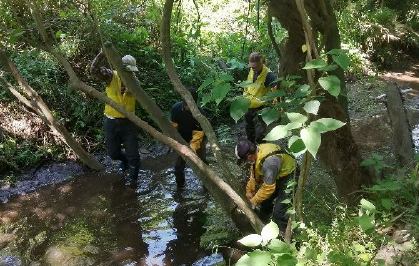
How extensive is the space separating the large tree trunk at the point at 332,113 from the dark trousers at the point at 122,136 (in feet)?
9.10

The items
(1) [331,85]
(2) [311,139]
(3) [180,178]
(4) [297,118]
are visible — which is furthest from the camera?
(3) [180,178]

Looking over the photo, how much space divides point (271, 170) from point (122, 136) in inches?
112

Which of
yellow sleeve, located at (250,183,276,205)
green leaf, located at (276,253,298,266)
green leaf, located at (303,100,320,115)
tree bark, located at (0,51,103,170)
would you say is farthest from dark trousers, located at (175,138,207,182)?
green leaf, located at (303,100,320,115)

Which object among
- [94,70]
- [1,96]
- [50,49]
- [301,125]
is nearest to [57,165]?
[1,96]

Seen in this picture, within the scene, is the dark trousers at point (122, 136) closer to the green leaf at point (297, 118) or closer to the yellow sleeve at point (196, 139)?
the yellow sleeve at point (196, 139)

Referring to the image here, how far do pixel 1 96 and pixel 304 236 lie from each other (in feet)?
21.1

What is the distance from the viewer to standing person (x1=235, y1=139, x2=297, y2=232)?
4180mm

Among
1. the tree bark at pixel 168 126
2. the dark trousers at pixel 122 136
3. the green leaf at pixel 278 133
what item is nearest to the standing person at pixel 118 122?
the dark trousers at pixel 122 136

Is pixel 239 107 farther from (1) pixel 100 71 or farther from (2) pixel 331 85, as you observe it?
(1) pixel 100 71

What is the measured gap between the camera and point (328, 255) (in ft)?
Answer: 8.93

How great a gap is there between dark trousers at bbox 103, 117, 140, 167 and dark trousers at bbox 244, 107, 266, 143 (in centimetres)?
189

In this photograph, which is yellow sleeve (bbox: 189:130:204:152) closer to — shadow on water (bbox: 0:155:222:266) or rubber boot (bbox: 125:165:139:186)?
shadow on water (bbox: 0:155:222:266)

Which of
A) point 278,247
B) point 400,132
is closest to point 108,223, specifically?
point 278,247

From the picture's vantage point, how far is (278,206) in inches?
168
